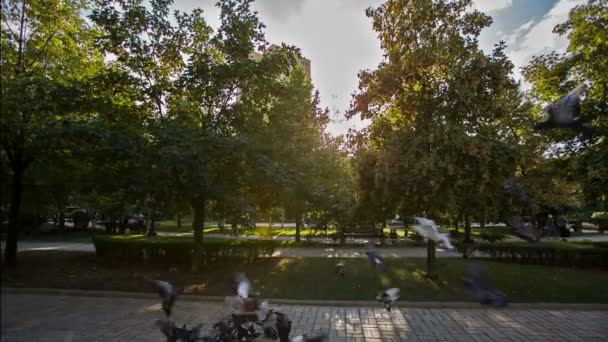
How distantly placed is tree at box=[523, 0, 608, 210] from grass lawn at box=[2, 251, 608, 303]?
12.1ft

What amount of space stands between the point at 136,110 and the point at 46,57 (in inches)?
121

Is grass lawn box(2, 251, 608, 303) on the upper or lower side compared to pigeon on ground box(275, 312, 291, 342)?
lower

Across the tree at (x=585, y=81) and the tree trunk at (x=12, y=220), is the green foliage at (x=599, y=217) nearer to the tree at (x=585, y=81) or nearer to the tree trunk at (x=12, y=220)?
the tree at (x=585, y=81)

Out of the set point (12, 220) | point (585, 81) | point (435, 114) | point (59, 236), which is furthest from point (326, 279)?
point (59, 236)

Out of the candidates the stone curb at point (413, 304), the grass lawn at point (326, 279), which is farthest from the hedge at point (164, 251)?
the stone curb at point (413, 304)

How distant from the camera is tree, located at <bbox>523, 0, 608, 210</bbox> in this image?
9992 mm

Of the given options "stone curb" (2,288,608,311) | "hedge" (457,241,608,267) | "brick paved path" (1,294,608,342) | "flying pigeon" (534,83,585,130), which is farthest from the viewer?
"hedge" (457,241,608,267)

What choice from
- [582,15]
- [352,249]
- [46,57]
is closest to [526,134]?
[582,15]

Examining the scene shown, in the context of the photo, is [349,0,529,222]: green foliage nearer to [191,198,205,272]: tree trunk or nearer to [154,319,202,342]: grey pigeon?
[191,198,205,272]: tree trunk

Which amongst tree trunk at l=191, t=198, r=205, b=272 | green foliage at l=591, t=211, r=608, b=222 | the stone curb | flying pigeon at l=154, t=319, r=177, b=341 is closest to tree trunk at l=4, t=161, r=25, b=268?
flying pigeon at l=154, t=319, r=177, b=341

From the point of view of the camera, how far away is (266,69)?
10969 mm

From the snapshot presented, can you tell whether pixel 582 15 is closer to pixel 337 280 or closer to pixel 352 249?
pixel 337 280

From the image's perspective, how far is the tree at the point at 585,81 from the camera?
9992 millimetres

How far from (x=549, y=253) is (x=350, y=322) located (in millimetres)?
12395
